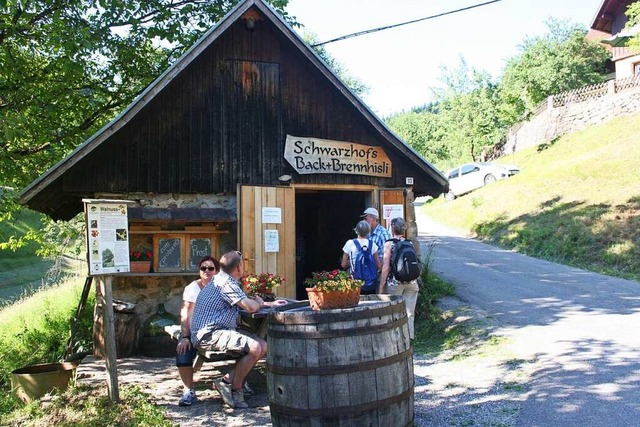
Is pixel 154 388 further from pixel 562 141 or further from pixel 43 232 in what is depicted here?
pixel 562 141

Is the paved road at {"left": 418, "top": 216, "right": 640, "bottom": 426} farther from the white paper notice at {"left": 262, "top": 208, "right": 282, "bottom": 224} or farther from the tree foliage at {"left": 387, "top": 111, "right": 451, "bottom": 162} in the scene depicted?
the tree foliage at {"left": 387, "top": 111, "right": 451, "bottom": 162}

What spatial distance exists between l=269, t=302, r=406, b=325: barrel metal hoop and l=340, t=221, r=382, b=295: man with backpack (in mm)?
2778

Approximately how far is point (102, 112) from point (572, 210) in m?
11.4

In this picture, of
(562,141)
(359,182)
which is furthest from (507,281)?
(562,141)

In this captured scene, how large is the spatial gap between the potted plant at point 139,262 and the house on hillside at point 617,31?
25.9m

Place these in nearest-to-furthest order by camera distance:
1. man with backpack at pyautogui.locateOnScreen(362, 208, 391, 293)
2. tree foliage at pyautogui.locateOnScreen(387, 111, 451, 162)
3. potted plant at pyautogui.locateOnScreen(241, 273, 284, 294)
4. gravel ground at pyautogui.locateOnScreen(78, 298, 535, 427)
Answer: gravel ground at pyautogui.locateOnScreen(78, 298, 535, 427) → potted plant at pyautogui.locateOnScreen(241, 273, 284, 294) → man with backpack at pyautogui.locateOnScreen(362, 208, 391, 293) → tree foliage at pyautogui.locateOnScreen(387, 111, 451, 162)

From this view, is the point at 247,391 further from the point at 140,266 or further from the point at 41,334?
the point at 41,334

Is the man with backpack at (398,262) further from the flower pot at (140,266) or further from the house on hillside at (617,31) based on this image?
the house on hillside at (617,31)

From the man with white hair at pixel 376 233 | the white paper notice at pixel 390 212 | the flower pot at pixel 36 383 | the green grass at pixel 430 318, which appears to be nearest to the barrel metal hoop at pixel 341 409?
the man with white hair at pixel 376 233

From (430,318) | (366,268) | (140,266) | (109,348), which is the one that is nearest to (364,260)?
(366,268)

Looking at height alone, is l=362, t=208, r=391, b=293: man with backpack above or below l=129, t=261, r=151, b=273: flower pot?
above

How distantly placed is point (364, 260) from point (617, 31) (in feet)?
101

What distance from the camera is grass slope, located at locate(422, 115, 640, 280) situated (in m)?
12.9

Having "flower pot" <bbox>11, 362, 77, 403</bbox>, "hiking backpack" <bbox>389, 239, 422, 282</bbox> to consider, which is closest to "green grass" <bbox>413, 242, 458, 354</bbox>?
"hiking backpack" <bbox>389, 239, 422, 282</bbox>
